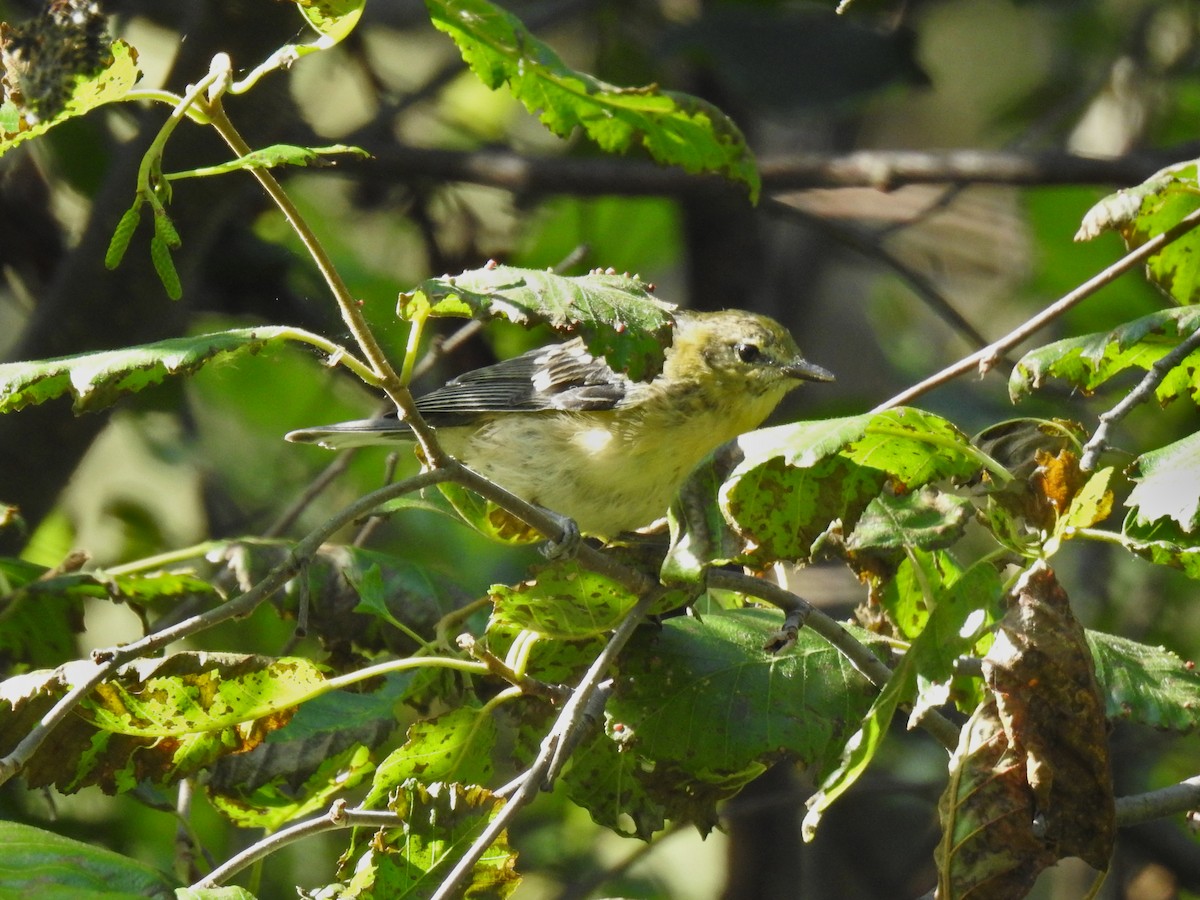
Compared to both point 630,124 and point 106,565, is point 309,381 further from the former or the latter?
point 630,124

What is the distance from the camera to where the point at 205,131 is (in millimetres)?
3484

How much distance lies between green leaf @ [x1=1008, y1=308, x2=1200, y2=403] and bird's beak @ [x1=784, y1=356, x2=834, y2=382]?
5.53 feet

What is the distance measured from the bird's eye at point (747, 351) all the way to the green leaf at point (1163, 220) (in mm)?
1697

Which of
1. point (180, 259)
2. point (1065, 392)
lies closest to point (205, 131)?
point (180, 259)

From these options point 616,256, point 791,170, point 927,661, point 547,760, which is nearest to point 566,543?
point 547,760

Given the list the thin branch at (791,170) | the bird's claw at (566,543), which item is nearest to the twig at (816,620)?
the bird's claw at (566,543)

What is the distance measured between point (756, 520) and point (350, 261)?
3.72 metres

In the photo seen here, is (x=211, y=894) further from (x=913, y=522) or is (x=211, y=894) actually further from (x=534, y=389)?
(x=534, y=389)

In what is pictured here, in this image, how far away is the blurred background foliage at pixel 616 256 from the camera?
149 inches

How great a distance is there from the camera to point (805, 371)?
4.09 metres

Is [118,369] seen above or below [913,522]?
above

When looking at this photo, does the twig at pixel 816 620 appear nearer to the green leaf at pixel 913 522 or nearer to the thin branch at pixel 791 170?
the green leaf at pixel 913 522

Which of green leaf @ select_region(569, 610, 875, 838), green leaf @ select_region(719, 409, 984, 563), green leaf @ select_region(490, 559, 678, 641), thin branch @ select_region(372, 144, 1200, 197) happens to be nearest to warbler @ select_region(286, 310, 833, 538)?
thin branch @ select_region(372, 144, 1200, 197)

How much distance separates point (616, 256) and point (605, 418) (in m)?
2.04
